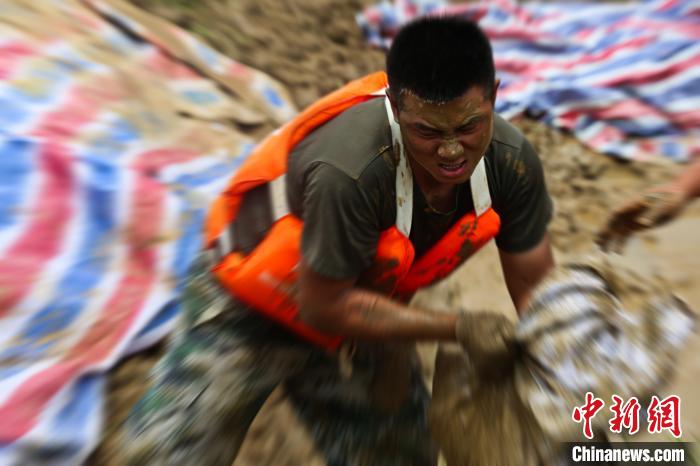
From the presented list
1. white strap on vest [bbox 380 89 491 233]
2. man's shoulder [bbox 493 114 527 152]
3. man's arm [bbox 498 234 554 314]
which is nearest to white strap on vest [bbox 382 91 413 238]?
white strap on vest [bbox 380 89 491 233]

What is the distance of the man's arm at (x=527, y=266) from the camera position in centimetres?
168

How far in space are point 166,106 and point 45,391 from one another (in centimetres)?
159


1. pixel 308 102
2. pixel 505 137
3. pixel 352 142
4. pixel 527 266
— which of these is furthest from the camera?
pixel 308 102

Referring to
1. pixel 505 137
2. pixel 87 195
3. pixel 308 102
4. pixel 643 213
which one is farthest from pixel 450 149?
pixel 308 102

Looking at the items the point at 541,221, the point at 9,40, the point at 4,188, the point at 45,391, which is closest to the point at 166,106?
the point at 9,40

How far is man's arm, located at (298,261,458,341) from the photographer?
1.43m

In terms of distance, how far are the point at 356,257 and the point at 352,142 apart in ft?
0.87

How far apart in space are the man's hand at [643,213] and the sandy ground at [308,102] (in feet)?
2.06

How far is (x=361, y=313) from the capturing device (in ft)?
4.80

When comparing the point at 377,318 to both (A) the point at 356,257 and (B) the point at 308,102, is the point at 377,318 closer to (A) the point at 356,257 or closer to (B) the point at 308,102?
(A) the point at 356,257

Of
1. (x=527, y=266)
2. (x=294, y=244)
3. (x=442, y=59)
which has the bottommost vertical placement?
(x=527, y=266)

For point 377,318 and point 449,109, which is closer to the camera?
point 449,109

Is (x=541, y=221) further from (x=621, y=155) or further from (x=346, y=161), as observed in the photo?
(x=621, y=155)

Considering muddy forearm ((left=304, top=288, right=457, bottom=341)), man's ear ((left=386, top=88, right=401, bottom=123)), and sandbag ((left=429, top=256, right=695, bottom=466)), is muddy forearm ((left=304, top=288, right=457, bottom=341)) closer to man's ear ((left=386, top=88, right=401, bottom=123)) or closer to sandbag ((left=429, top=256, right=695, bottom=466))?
sandbag ((left=429, top=256, right=695, bottom=466))
